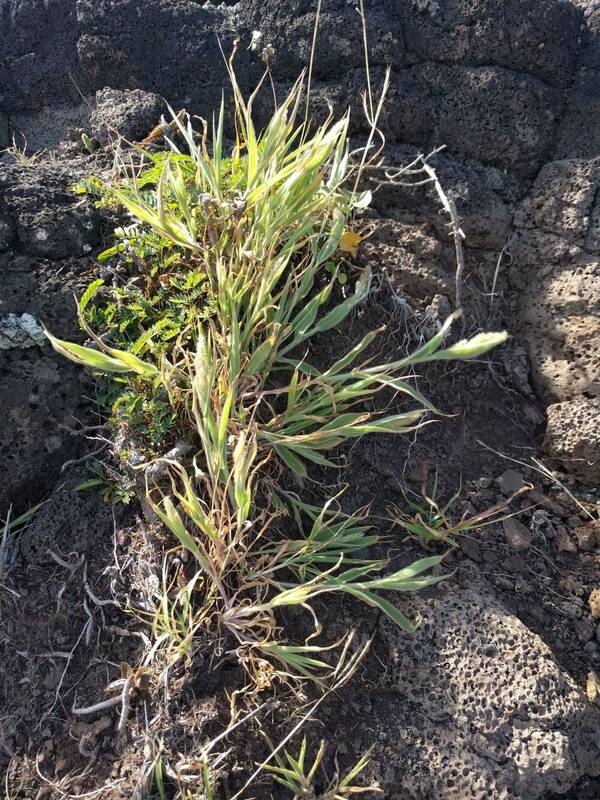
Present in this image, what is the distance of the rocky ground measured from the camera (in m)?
1.45

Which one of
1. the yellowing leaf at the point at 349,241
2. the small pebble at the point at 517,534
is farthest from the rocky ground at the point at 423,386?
the yellowing leaf at the point at 349,241

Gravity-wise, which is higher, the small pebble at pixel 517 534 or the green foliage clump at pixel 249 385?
the green foliage clump at pixel 249 385

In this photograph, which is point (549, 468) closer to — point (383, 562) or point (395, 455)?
point (395, 455)

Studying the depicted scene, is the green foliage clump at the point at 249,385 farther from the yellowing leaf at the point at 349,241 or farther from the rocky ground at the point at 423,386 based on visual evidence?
the rocky ground at the point at 423,386

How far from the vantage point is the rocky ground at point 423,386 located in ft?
4.77

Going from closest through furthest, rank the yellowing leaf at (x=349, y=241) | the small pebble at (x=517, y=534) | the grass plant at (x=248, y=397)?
the grass plant at (x=248, y=397) < the small pebble at (x=517, y=534) < the yellowing leaf at (x=349, y=241)

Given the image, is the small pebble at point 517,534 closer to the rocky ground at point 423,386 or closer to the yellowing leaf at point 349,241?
the rocky ground at point 423,386

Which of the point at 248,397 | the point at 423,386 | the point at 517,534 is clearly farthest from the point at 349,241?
the point at 517,534

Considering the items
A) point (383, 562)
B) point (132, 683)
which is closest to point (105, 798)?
point (132, 683)

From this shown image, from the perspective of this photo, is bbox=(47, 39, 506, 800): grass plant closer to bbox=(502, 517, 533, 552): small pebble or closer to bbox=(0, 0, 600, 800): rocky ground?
bbox=(0, 0, 600, 800): rocky ground

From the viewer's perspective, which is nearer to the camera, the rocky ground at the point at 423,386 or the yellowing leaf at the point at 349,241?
the rocky ground at the point at 423,386

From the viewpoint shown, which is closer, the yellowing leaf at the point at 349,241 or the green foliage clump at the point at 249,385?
the green foliage clump at the point at 249,385

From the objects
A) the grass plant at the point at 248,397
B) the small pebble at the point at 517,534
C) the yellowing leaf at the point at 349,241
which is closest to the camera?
the grass plant at the point at 248,397

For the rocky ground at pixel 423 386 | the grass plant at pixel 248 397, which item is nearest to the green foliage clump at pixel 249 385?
the grass plant at pixel 248 397
